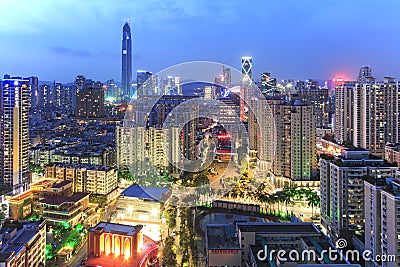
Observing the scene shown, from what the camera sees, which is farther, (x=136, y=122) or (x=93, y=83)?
(x=93, y=83)

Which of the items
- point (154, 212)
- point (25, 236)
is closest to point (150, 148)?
point (154, 212)

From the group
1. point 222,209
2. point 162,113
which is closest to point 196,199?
point 222,209

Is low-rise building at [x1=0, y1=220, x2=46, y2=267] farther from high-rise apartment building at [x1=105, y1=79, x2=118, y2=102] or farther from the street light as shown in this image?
high-rise apartment building at [x1=105, y1=79, x2=118, y2=102]

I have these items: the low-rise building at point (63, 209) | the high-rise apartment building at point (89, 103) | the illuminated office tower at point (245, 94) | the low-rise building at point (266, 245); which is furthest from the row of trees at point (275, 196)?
the high-rise apartment building at point (89, 103)

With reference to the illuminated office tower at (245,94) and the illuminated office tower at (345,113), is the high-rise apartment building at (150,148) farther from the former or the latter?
the illuminated office tower at (345,113)

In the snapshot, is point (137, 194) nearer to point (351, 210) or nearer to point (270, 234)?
point (270, 234)

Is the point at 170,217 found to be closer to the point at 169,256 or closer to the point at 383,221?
the point at 169,256

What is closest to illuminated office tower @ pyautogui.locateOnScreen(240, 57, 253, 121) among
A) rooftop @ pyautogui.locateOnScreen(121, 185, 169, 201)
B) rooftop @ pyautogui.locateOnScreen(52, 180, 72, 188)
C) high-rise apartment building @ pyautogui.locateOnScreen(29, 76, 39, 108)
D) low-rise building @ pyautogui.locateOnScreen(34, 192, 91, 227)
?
rooftop @ pyautogui.locateOnScreen(121, 185, 169, 201)

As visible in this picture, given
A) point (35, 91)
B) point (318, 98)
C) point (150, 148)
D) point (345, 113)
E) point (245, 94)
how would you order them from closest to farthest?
point (150, 148) → point (345, 113) → point (245, 94) → point (318, 98) → point (35, 91)
